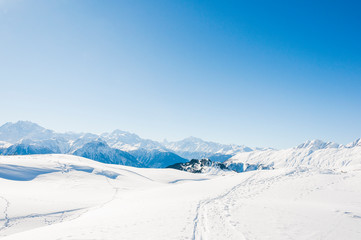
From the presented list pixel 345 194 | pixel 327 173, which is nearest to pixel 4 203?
pixel 345 194

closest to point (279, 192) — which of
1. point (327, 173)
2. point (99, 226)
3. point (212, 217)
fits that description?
point (212, 217)

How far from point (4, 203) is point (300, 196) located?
37510 mm

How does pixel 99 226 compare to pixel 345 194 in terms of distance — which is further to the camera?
pixel 345 194

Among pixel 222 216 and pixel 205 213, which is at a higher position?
pixel 222 216

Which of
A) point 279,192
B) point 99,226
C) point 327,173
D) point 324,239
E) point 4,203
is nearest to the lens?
point 324,239

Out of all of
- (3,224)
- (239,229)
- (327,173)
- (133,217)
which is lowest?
(3,224)

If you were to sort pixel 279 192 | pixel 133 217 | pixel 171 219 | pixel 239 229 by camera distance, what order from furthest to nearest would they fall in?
pixel 279 192, pixel 133 217, pixel 171 219, pixel 239 229

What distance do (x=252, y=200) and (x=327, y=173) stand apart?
2516 cm

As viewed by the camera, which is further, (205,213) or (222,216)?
(205,213)

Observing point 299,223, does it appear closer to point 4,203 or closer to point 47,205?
point 47,205

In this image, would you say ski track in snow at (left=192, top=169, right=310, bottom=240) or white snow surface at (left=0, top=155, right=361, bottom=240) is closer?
ski track in snow at (left=192, top=169, right=310, bottom=240)

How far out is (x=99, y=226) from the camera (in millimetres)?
16000

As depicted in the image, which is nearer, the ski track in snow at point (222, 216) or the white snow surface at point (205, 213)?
the ski track in snow at point (222, 216)

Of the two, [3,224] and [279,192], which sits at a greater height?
[279,192]
